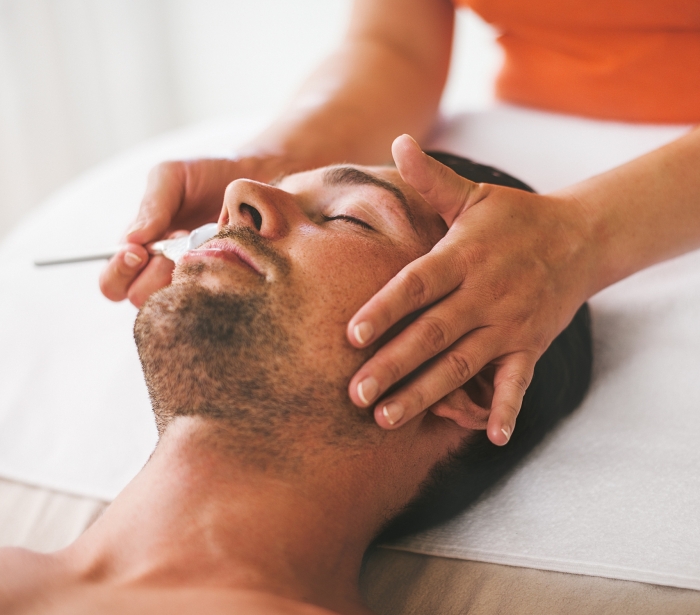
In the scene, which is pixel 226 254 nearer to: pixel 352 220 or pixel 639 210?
pixel 352 220

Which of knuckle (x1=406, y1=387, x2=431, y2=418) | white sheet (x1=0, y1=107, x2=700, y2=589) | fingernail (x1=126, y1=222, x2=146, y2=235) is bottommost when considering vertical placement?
white sheet (x1=0, y1=107, x2=700, y2=589)

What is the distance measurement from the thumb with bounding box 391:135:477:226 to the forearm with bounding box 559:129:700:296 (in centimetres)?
19

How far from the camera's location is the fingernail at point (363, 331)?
75cm

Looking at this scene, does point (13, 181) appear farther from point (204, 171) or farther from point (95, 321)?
point (204, 171)

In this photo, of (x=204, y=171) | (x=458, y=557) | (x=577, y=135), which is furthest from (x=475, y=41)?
(x=458, y=557)

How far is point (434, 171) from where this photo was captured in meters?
0.85

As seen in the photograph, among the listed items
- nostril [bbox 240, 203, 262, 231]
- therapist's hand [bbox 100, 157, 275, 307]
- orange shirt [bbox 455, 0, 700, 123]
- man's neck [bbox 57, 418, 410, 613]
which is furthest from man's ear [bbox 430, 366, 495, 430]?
orange shirt [bbox 455, 0, 700, 123]

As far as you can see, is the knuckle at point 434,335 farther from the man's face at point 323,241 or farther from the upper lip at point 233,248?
the upper lip at point 233,248

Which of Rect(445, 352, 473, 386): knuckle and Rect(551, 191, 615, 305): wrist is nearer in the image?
Rect(445, 352, 473, 386): knuckle

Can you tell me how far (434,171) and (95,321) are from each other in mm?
907

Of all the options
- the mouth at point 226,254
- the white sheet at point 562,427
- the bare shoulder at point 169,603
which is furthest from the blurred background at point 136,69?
the bare shoulder at point 169,603

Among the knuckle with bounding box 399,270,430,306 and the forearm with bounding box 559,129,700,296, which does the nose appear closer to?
the knuckle with bounding box 399,270,430,306

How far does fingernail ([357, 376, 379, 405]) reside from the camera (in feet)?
2.47

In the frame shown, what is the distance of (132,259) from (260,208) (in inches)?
12.6
